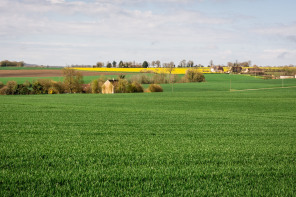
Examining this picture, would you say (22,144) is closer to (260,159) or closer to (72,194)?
(72,194)

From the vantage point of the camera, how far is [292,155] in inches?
369

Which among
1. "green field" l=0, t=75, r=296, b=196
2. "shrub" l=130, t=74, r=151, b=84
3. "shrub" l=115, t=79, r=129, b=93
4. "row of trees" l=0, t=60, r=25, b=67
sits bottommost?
"green field" l=0, t=75, r=296, b=196

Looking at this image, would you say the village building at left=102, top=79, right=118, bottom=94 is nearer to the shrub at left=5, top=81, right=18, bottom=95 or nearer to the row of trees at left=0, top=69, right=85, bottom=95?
the row of trees at left=0, top=69, right=85, bottom=95

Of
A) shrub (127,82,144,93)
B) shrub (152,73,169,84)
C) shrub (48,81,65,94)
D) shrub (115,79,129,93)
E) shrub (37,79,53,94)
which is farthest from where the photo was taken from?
shrub (152,73,169,84)

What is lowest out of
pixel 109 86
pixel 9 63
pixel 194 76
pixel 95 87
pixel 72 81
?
pixel 95 87

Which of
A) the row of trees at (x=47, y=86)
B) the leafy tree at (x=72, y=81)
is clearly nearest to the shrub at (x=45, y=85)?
the row of trees at (x=47, y=86)

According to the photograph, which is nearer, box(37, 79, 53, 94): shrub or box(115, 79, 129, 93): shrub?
box(37, 79, 53, 94): shrub

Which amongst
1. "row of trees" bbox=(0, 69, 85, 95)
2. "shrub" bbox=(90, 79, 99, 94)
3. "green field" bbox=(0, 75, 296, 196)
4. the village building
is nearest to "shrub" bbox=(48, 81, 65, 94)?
"row of trees" bbox=(0, 69, 85, 95)

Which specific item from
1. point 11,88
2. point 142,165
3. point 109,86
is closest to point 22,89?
point 11,88

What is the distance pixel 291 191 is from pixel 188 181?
2.13 m

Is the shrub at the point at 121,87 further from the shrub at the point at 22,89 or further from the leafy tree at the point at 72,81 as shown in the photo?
the shrub at the point at 22,89

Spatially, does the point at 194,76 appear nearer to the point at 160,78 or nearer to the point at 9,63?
the point at 160,78

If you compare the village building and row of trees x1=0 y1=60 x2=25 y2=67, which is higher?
row of trees x1=0 y1=60 x2=25 y2=67

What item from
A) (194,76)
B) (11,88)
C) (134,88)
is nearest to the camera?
(11,88)
